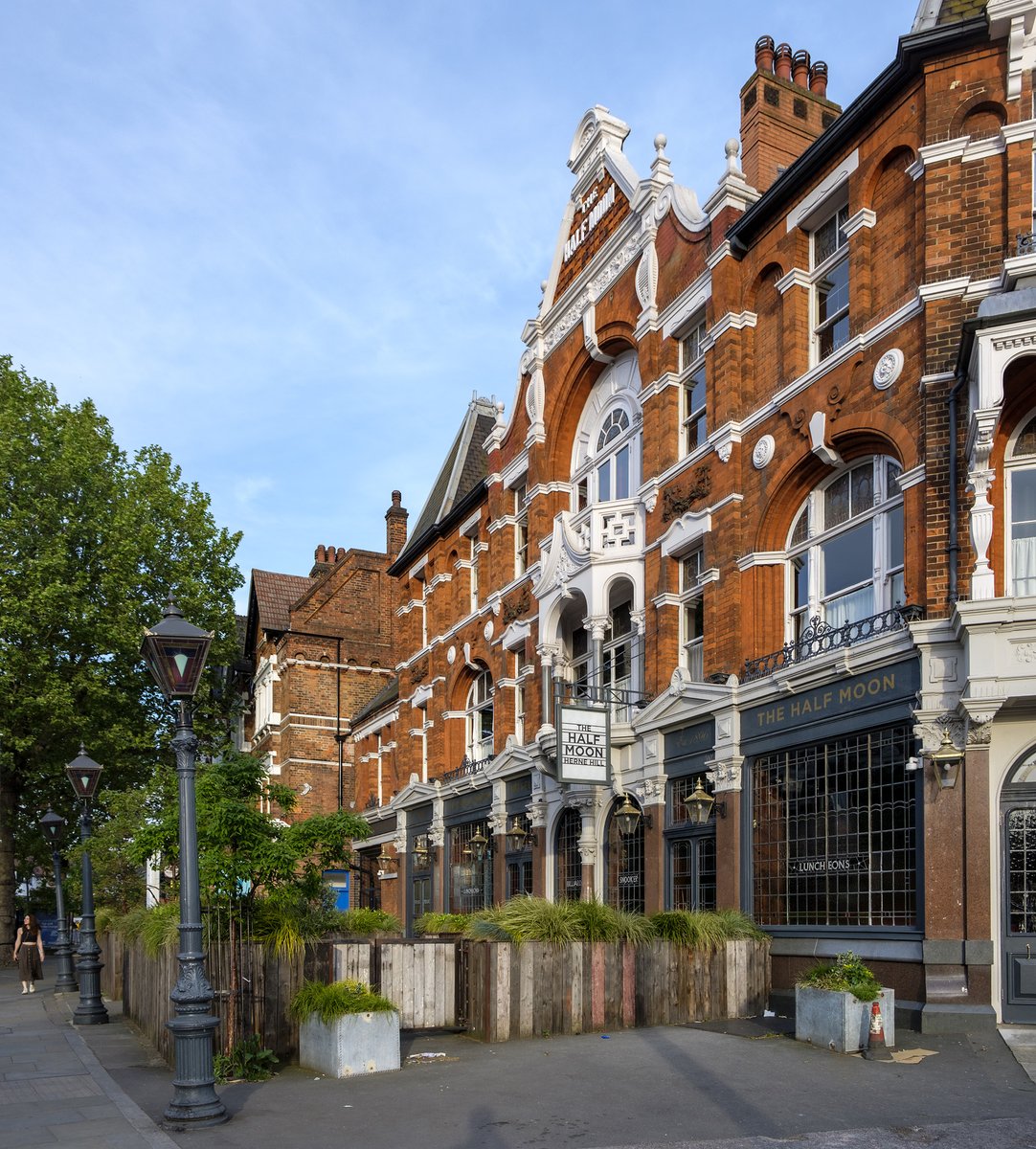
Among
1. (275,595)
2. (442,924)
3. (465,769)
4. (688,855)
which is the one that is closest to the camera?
(688,855)

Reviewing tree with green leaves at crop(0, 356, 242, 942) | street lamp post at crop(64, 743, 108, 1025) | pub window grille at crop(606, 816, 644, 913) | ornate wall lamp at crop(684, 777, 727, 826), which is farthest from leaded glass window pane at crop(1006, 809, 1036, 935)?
tree with green leaves at crop(0, 356, 242, 942)

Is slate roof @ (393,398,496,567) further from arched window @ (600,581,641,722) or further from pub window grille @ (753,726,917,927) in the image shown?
pub window grille @ (753,726,917,927)

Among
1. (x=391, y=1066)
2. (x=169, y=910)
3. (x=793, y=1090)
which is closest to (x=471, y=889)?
(x=169, y=910)

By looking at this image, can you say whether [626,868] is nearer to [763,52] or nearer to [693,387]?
A: [693,387]

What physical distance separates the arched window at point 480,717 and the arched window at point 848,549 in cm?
1359

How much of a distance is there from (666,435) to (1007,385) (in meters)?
8.19

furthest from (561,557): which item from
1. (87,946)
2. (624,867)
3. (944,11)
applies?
(944,11)

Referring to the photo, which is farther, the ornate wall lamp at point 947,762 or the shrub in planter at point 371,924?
the shrub in planter at point 371,924

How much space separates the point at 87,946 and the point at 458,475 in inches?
797

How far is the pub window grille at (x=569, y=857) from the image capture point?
928 inches

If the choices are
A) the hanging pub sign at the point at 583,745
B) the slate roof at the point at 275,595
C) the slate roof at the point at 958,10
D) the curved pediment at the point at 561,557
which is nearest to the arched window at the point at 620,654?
the curved pediment at the point at 561,557

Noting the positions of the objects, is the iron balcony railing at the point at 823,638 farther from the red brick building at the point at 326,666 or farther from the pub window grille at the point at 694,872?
the red brick building at the point at 326,666

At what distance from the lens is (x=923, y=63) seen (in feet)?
50.6

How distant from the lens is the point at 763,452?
1834 cm
